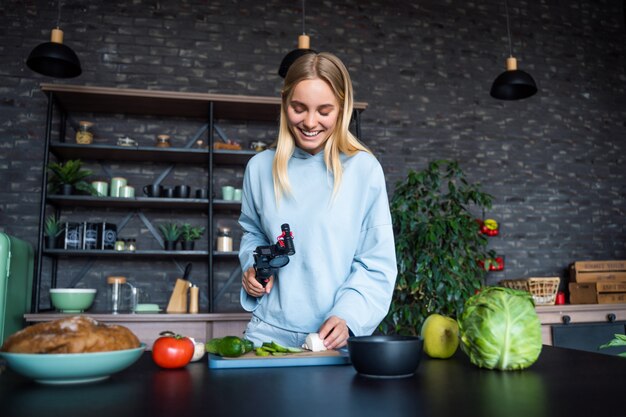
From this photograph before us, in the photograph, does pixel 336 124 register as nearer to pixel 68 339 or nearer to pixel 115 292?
pixel 68 339

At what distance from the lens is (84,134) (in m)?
4.16

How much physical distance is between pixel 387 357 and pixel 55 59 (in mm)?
3363

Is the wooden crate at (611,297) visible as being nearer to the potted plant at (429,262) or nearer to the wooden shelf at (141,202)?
the potted plant at (429,262)

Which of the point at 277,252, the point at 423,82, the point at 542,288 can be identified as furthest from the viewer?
the point at 423,82

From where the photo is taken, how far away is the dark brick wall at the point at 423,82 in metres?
4.48

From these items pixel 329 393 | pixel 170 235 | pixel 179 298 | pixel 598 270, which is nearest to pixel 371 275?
pixel 329 393

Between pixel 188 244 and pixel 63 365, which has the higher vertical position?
pixel 188 244

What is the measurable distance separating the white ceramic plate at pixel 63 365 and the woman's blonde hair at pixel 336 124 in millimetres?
812

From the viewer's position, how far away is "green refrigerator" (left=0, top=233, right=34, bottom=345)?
3406mm

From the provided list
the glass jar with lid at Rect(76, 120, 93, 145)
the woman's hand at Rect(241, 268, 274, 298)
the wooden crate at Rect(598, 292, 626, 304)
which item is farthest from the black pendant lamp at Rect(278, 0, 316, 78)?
the wooden crate at Rect(598, 292, 626, 304)

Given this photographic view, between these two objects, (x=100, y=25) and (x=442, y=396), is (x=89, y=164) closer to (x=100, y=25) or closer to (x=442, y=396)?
(x=100, y=25)

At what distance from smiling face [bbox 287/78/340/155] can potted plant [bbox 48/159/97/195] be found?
9.65ft

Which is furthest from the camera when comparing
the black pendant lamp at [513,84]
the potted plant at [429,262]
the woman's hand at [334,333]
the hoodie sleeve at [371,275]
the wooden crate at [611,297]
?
the wooden crate at [611,297]

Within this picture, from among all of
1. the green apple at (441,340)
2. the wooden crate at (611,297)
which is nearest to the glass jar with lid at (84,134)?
the green apple at (441,340)
